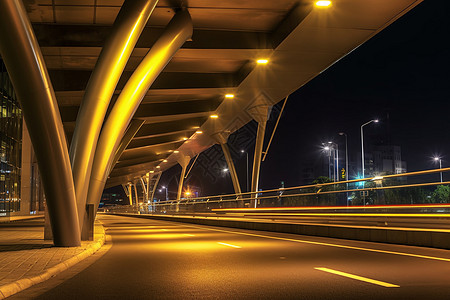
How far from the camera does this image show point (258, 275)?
24.7 feet

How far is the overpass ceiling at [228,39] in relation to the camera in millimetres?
14539

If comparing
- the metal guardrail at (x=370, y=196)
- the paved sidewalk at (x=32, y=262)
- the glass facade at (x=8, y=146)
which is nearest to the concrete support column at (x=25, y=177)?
the glass facade at (x=8, y=146)

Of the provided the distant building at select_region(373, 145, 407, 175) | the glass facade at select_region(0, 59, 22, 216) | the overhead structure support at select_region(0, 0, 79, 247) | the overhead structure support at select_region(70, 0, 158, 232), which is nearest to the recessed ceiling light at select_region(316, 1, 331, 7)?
the overhead structure support at select_region(70, 0, 158, 232)

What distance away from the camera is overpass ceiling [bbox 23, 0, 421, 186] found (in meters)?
14.5

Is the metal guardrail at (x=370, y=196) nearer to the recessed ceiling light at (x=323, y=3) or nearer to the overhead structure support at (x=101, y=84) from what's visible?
the recessed ceiling light at (x=323, y=3)

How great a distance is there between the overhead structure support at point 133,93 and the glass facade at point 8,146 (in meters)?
27.7

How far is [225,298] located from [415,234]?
25.5 feet

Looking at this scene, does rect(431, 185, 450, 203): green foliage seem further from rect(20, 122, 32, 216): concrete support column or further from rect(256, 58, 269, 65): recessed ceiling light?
rect(20, 122, 32, 216): concrete support column

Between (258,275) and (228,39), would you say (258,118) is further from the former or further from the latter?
(258,275)

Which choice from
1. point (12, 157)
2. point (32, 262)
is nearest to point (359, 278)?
point (32, 262)

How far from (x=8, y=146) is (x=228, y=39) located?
30.3 metres

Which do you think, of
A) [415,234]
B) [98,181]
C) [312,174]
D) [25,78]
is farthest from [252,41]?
[312,174]

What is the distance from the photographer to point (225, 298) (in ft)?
18.8

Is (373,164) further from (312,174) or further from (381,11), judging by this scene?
(381,11)
